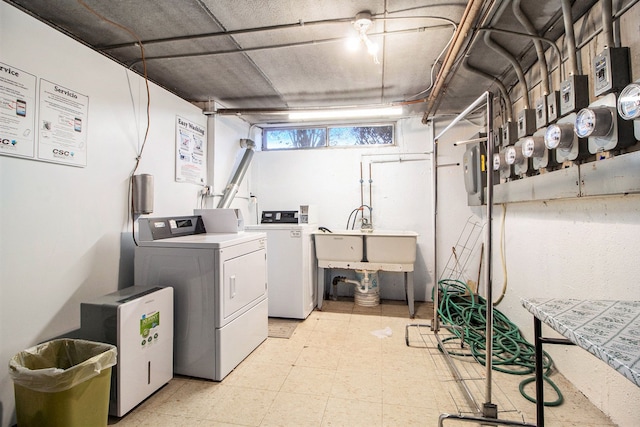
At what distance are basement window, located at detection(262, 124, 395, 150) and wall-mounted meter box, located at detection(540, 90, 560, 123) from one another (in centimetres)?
211

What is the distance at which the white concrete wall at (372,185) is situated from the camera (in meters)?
3.83

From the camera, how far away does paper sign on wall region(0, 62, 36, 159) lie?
1521 mm

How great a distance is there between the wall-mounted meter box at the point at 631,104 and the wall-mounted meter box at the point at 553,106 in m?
0.61

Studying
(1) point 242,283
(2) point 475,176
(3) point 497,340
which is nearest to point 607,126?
(2) point 475,176

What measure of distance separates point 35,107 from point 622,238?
11.4 feet

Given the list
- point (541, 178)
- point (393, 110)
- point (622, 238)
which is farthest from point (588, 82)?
point (393, 110)

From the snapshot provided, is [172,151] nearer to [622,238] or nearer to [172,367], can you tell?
[172,367]

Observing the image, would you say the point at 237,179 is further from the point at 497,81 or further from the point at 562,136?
the point at 562,136

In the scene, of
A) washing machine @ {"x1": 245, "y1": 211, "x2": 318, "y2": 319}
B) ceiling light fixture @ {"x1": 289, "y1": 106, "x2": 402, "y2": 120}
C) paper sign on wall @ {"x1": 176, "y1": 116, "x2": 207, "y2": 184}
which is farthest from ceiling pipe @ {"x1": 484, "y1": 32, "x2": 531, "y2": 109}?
paper sign on wall @ {"x1": 176, "y1": 116, "x2": 207, "y2": 184}

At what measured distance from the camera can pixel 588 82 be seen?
1.72 meters

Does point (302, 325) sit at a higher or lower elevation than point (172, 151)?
lower

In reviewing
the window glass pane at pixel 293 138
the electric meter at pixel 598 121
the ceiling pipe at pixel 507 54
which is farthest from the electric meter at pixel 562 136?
the window glass pane at pixel 293 138

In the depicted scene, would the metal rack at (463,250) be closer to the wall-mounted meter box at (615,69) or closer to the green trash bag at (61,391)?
the wall-mounted meter box at (615,69)

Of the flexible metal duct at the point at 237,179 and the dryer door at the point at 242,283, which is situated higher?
the flexible metal duct at the point at 237,179
